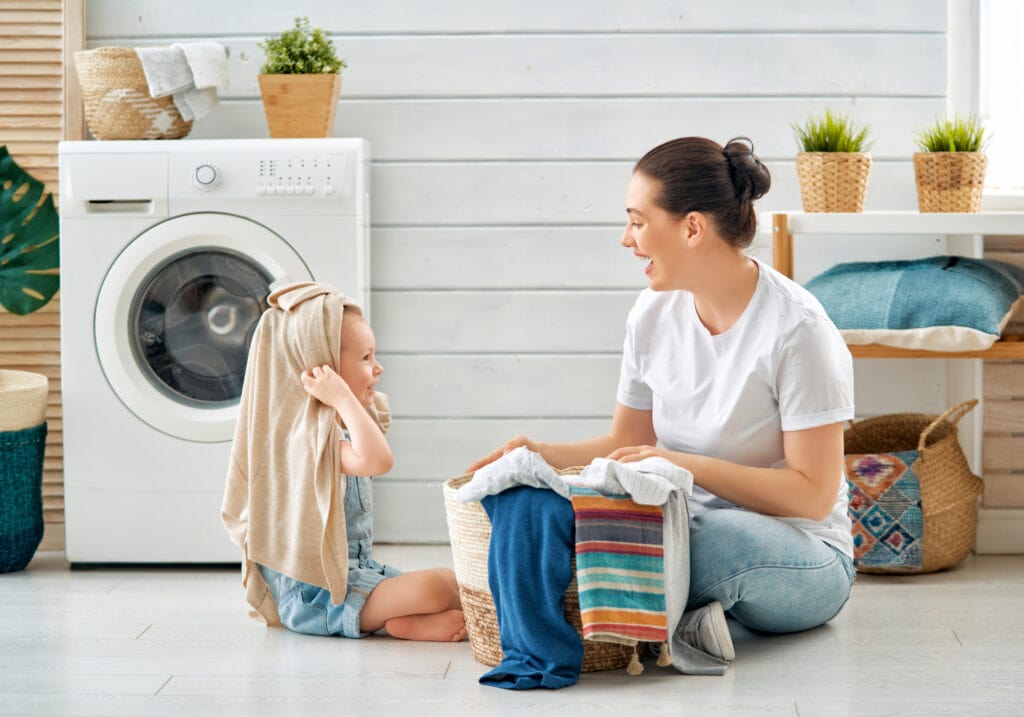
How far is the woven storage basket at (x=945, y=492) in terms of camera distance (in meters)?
2.59

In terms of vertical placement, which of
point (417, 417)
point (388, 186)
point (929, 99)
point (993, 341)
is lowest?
point (417, 417)

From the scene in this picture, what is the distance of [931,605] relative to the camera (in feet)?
7.84

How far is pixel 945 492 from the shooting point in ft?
8.57

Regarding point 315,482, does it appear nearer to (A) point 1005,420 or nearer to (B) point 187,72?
(B) point 187,72

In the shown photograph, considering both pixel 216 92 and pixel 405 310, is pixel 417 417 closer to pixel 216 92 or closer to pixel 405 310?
pixel 405 310

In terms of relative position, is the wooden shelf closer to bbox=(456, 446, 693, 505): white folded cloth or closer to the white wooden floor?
the white wooden floor

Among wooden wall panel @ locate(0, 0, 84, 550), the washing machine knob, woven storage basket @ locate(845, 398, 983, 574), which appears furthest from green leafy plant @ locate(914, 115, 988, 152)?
wooden wall panel @ locate(0, 0, 84, 550)

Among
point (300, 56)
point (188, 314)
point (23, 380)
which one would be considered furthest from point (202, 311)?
point (300, 56)

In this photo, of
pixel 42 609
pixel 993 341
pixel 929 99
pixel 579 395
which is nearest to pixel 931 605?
pixel 993 341

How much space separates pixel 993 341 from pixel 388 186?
1.42 metres

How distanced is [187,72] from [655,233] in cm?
127

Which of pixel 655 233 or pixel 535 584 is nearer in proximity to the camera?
pixel 535 584

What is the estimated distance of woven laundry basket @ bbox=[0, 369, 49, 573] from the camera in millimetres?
2652

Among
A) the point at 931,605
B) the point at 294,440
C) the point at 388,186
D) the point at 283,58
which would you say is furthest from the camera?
the point at 388,186
